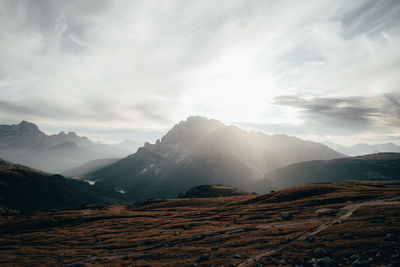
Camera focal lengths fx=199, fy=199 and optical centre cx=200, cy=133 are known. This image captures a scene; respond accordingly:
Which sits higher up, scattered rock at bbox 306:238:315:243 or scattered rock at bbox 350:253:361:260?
scattered rock at bbox 350:253:361:260

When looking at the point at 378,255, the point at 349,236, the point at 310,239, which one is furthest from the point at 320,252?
the point at 349,236

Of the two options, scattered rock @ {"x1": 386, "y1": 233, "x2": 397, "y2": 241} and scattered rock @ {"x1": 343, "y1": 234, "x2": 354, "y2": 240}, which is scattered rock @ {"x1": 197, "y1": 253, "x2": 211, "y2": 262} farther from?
scattered rock @ {"x1": 386, "y1": 233, "x2": 397, "y2": 241}

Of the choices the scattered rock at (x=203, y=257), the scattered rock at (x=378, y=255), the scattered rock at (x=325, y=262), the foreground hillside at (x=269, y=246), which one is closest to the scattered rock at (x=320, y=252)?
the foreground hillside at (x=269, y=246)

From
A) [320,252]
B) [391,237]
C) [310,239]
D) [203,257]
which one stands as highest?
[391,237]

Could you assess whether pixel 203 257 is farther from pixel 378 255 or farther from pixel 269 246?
pixel 378 255

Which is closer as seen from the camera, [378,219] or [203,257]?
[203,257]

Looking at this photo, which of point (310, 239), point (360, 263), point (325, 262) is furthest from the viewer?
point (310, 239)

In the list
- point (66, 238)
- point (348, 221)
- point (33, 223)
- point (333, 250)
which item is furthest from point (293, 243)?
point (33, 223)

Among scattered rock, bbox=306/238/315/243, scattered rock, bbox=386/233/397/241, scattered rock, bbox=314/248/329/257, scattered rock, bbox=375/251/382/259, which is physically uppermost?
scattered rock, bbox=386/233/397/241

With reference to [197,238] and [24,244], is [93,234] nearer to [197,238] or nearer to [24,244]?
[24,244]

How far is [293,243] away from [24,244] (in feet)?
344

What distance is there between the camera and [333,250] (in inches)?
1234

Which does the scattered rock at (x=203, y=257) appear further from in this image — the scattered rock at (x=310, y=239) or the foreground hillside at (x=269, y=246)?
the scattered rock at (x=310, y=239)

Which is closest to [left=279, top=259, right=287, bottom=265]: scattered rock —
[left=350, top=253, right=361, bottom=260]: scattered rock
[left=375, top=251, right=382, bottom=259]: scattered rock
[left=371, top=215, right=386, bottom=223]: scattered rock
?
[left=350, top=253, right=361, bottom=260]: scattered rock
